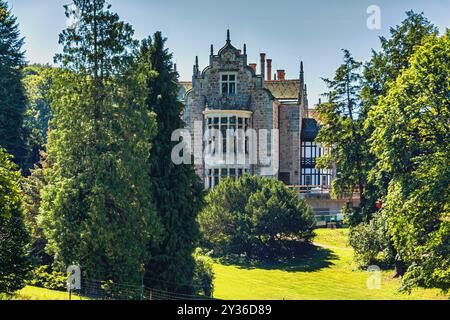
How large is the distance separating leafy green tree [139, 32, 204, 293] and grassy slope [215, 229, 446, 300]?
4.01m

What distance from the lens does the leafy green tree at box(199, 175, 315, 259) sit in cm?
4378

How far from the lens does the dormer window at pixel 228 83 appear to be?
5412 centimetres

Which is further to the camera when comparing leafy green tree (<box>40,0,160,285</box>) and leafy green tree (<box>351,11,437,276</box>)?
leafy green tree (<box>351,11,437,276</box>)

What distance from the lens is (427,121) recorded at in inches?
1047

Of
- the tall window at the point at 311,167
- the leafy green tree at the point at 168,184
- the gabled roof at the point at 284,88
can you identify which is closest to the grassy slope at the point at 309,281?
the leafy green tree at the point at 168,184

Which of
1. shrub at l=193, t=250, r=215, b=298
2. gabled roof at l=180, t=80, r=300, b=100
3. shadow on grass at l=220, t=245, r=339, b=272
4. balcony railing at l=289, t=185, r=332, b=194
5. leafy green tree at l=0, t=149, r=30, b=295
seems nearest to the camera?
leafy green tree at l=0, t=149, r=30, b=295

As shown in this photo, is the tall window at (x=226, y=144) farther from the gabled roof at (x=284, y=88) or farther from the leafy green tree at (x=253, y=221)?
the leafy green tree at (x=253, y=221)

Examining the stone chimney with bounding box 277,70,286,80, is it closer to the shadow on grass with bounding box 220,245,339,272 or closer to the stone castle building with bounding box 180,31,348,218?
the stone castle building with bounding box 180,31,348,218

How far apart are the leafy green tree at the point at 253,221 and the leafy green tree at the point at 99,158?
687 inches

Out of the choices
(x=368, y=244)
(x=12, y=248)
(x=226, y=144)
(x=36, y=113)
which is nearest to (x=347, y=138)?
(x=368, y=244)

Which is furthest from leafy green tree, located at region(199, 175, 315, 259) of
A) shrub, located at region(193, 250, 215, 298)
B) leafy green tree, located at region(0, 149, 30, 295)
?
leafy green tree, located at region(0, 149, 30, 295)

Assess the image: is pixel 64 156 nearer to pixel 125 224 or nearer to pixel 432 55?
pixel 125 224

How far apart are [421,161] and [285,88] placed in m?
33.8

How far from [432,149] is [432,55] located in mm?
3737
